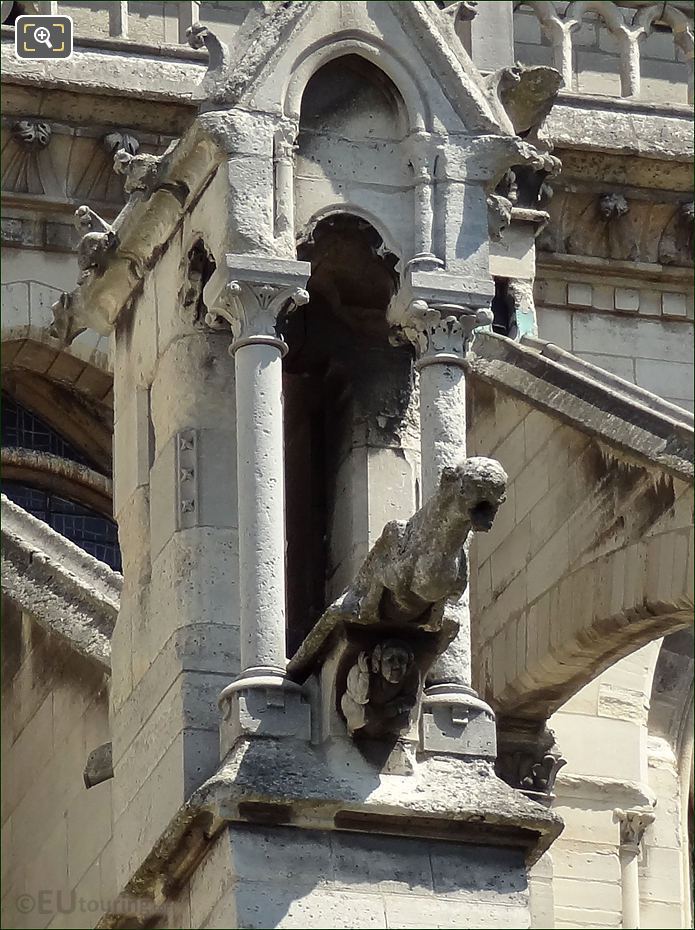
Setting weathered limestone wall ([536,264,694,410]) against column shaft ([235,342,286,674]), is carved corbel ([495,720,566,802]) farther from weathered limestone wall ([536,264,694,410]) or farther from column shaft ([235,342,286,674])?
weathered limestone wall ([536,264,694,410])

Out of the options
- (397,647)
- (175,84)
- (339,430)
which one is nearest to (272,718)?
(397,647)

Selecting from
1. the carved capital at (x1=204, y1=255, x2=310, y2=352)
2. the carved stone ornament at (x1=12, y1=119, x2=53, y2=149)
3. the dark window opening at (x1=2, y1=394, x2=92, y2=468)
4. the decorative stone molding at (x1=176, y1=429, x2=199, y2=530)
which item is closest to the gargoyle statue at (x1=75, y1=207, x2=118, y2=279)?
the decorative stone molding at (x1=176, y1=429, x2=199, y2=530)

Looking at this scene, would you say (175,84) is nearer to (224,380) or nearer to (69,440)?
(69,440)

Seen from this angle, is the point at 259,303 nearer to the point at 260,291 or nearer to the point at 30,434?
the point at 260,291

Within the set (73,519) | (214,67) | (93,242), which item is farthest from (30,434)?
(214,67)

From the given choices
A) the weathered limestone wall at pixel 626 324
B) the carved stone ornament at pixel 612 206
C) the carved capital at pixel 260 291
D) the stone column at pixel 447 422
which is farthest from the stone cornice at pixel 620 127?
the carved capital at pixel 260 291

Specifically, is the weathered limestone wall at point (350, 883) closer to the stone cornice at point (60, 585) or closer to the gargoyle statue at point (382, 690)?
the gargoyle statue at point (382, 690)

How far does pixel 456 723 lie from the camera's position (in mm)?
17062

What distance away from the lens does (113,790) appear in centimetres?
1809

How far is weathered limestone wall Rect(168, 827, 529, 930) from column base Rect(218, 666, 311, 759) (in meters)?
0.37

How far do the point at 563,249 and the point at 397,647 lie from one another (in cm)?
663

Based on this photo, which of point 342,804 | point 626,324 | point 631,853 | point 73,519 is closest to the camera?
point 342,804

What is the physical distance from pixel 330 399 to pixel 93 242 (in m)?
1.05

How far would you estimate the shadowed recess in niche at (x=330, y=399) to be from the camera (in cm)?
1819
